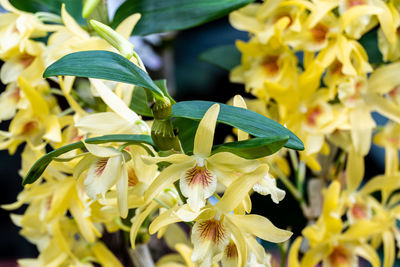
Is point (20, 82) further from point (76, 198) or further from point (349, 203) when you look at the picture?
point (349, 203)

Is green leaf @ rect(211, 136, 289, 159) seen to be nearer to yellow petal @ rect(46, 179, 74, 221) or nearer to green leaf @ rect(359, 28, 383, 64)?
yellow petal @ rect(46, 179, 74, 221)

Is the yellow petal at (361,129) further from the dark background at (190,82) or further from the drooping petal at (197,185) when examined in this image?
the dark background at (190,82)

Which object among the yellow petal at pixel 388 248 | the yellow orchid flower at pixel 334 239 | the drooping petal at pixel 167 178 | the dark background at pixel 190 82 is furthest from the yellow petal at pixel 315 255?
the dark background at pixel 190 82

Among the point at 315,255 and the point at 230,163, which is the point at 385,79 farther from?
the point at 230,163

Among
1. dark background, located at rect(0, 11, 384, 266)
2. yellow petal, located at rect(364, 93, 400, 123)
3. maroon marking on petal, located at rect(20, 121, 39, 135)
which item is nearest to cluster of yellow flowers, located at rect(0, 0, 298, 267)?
maroon marking on petal, located at rect(20, 121, 39, 135)

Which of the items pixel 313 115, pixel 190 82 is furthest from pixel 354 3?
pixel 190 82
